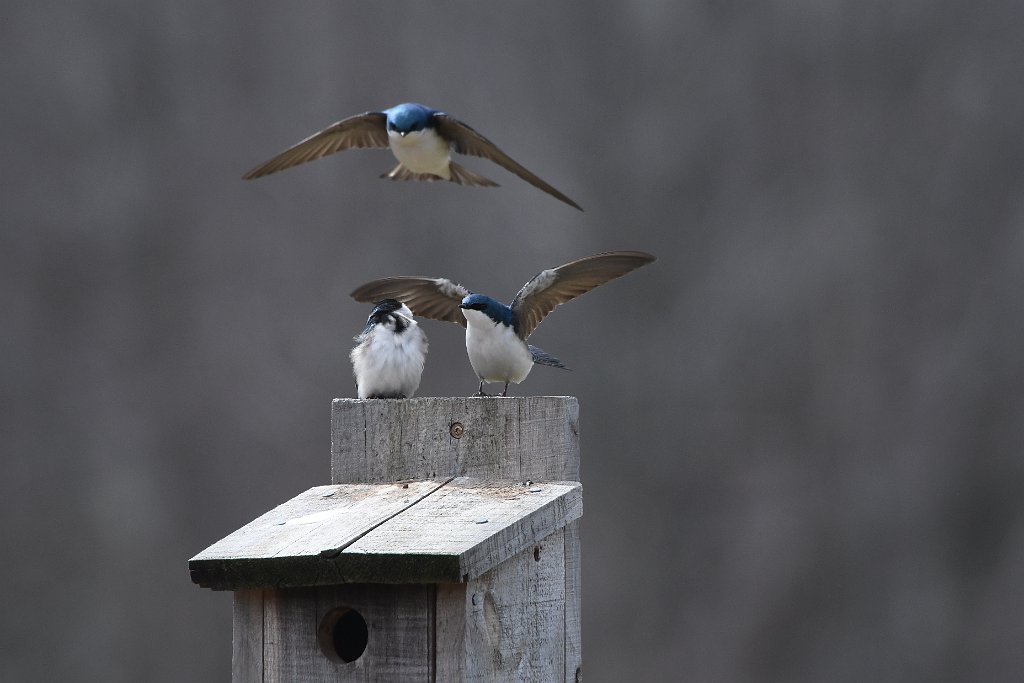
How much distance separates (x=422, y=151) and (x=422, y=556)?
5.87 ft

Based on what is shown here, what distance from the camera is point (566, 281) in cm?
245

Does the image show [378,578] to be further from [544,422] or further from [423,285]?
[423,285]


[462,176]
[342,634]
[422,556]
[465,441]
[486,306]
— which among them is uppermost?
[462,176]

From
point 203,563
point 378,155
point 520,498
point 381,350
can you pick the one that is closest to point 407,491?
point 520,498

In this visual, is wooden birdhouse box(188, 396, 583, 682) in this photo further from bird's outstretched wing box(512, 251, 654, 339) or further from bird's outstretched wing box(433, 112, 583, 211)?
bird's outstretched wing box(433, 112, 583, 211)

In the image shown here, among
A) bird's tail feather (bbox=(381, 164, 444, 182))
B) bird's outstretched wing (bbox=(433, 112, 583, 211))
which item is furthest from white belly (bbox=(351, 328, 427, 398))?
bird's tail feather (bbox=(381, 164, 444, 182))

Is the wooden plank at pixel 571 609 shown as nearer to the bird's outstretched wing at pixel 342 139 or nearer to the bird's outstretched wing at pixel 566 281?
the bird's outstretched wing at pixel 566 281

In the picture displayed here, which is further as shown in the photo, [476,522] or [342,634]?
[342,634]

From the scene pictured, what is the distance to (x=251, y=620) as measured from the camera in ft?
6.16

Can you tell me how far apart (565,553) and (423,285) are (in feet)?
2.31

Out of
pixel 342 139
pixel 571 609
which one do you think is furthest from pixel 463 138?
pixel 571 609

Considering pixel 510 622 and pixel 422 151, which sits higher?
pixel 422 151

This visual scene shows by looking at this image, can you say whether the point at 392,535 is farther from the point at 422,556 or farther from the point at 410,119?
the point at 410,119

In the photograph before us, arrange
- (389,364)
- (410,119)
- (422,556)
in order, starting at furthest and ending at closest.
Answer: (410,119) → (389,364) → (422,556)
